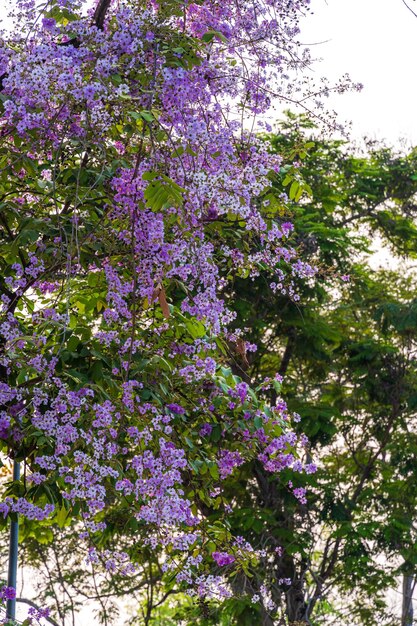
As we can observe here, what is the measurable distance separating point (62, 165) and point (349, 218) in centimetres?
516

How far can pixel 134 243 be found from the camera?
303cm

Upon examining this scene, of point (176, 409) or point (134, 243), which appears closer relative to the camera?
point (134, 243)

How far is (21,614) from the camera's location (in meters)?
7.40

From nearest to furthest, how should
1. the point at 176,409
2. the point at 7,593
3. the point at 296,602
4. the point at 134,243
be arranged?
1. the point at 134,243
2. the point at 176,409
3. the point at 7,593
4. the point at 296,602

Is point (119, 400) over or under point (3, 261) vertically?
under

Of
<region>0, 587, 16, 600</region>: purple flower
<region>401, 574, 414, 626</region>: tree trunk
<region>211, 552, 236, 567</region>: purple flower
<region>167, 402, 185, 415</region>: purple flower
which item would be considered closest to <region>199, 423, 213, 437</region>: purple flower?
<region>167, 402, 185, 415</region>: purple flower

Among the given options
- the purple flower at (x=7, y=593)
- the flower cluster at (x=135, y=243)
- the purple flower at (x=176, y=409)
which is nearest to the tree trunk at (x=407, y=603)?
the flower cluster at (x=135, y=243)

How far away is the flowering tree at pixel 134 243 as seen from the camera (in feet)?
9.06

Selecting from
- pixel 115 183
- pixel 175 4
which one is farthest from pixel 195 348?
pixel 175 4

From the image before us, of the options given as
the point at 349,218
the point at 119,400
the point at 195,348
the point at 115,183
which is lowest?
the point at 119,400

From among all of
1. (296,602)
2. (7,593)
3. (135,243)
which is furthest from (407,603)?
(135,243)

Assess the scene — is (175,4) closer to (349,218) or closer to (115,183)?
(115,183)

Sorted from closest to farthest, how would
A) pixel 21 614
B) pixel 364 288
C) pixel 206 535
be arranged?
pixel 206 535 < pixel 21 614 < pixel 364 288

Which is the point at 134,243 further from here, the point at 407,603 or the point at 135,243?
the point at 407,603
